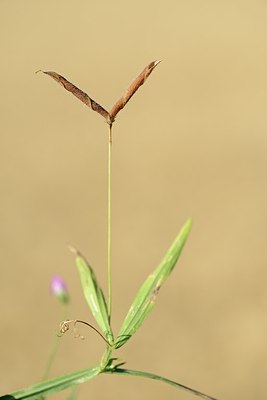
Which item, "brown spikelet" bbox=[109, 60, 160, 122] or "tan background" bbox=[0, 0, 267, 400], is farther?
"tan background" bbox=[0, 0, 267, 400]

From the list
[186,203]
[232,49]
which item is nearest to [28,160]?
[186,203]

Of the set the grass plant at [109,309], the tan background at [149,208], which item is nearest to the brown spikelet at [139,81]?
the grass plant at [109,309]

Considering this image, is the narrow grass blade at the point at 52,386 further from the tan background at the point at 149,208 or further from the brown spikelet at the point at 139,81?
the tan background at the point at 149,208

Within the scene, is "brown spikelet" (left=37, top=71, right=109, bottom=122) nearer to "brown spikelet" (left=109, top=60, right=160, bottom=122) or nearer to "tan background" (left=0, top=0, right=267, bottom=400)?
"brown spikelet" (left=109, top=60, right=160, bottom=122)

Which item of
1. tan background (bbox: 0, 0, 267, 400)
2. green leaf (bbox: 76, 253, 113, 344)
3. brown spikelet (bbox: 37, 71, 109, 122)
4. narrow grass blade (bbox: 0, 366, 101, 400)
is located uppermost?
brown spikelet (bbox: 37, 71, 109, 122)

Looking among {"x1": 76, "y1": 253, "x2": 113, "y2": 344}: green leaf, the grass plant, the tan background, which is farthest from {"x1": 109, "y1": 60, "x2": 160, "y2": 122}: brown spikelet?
the tan background

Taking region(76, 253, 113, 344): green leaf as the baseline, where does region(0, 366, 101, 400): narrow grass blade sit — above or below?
below

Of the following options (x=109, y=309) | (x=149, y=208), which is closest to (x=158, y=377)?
(x=109, y=309)
